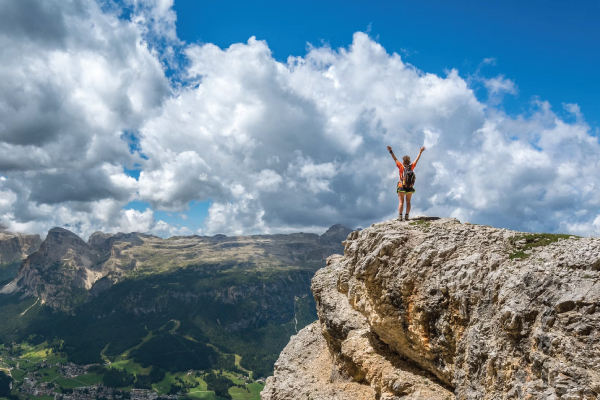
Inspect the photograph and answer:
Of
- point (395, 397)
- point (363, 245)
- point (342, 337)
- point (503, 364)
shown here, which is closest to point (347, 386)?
point (342, 337)

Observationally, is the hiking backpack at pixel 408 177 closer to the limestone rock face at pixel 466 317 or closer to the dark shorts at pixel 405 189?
the dark shorts at pixel 405 189

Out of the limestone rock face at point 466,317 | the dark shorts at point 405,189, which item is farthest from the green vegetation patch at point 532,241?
the dark shorts at point 405,189

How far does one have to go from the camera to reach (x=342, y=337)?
121 ft

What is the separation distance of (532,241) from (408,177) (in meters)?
12.0

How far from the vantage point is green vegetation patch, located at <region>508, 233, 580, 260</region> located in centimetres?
2017

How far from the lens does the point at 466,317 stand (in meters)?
21.1

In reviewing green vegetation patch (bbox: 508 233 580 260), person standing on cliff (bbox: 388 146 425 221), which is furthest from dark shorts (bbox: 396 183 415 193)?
green vegetation patch (bbox: 508 233 580 260)

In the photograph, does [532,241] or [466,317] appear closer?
[532,241]

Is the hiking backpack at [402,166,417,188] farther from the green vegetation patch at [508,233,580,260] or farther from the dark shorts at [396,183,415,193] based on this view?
the green vegetation patch at [508,233,580,260]

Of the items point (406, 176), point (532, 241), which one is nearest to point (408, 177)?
point (406, 176)

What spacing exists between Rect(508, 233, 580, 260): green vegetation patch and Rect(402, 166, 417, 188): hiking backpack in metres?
11.0

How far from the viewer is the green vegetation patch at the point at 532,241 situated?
20.2 metres

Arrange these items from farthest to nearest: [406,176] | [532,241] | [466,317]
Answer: [406,176] → [466,317] → [532,241]

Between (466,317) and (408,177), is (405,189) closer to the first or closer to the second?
(408,177)
